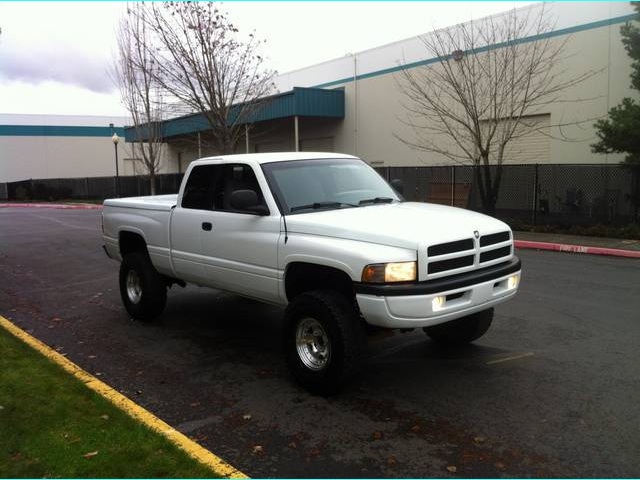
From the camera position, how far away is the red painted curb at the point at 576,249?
40.8ft

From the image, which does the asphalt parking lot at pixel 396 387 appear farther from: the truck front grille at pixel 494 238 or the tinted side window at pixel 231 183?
the tinted side window at pixel 231 183

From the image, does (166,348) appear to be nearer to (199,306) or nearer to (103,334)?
(103,334)

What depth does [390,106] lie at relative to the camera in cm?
2459

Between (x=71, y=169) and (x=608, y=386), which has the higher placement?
(x=71, y=169)

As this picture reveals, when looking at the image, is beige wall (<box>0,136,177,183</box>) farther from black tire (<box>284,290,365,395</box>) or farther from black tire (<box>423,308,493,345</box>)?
black tire (<box>284,290,365,395</box>)

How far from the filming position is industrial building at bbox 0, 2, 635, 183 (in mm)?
17266

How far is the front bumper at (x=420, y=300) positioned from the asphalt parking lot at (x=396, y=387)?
71 centimetres

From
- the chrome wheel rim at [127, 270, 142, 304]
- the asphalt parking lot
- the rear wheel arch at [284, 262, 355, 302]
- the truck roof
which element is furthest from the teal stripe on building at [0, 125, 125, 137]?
the rear wheel arch at [284, 262, 355, 302]

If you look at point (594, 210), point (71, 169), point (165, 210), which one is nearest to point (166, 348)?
point (165, 210)

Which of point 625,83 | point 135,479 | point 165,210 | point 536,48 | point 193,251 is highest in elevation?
point 536,48

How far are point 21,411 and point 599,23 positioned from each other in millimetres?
18368

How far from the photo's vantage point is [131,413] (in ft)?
14.1

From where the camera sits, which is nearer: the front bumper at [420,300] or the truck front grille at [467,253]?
the front bumper at [420,300]

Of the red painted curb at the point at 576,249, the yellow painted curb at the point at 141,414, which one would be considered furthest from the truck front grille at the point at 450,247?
the red painted curb at the point at 576,249
